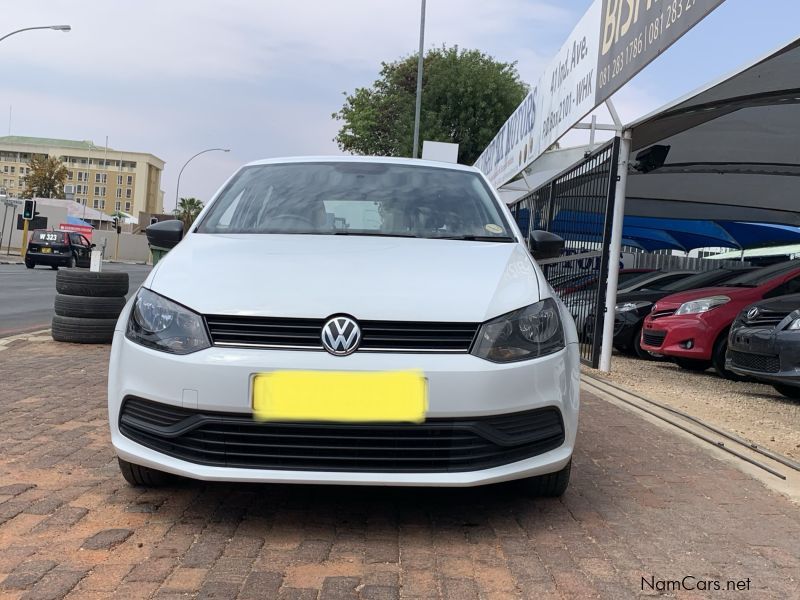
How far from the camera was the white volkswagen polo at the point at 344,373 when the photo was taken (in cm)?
288

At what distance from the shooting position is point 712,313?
29.3ft

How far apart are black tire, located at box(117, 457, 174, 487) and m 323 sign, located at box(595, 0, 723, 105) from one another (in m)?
4.79

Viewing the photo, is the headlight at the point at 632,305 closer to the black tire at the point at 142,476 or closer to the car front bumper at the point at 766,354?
the car front bumper at the point at 766,354

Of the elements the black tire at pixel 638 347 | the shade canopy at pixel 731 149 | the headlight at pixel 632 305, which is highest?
the shade canopy at pixel 731 149

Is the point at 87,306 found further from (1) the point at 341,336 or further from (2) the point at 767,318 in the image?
(2) the point at 767,318

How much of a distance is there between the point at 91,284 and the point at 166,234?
171 inches

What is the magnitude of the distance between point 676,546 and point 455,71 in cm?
3595

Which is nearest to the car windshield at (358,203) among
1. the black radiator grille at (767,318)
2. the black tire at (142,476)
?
the black tire at (142,476)

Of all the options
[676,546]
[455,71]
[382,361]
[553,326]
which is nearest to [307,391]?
[382,361]

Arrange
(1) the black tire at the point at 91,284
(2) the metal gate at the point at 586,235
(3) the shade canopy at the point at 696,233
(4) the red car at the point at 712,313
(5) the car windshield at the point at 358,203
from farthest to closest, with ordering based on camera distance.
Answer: (3) the shade canopy at the point at 696,233, (2) the metal gate at the point at 586,235, (4) the red car at the point at 712,313, (1) the black tire at the point at 91,284, (5) the car windshield at the point at 358,203

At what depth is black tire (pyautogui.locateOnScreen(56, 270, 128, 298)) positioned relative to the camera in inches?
327

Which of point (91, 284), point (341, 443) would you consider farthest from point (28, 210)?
point (341, 443)

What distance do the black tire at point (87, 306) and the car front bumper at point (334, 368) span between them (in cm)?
591

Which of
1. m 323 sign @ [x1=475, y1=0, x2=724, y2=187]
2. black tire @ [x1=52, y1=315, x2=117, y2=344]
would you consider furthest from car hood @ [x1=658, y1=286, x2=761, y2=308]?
black tire @ [x1=52, y1=315, x2=117, y2=344]
